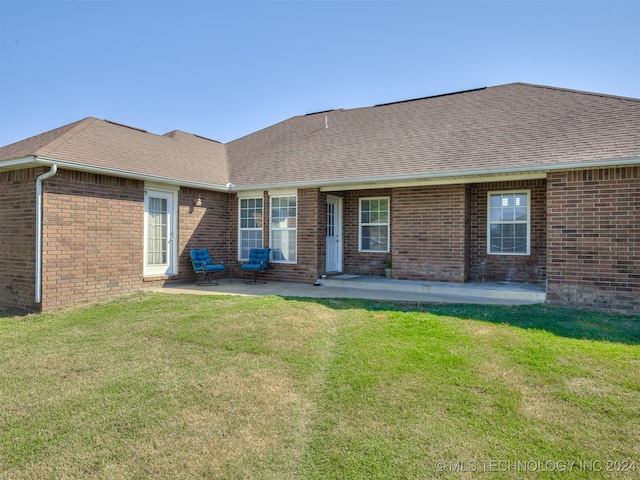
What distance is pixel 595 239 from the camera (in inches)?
306

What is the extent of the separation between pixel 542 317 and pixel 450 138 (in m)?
5.77

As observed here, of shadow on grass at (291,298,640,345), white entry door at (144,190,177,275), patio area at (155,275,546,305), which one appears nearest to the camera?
shadow on grass at (291,298,640,345)

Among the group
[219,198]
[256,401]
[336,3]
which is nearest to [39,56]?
[219,198]

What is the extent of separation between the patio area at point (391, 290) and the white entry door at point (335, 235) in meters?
1.14

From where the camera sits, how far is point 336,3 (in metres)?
9.93

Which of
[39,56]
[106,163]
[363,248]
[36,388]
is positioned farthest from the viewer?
[363,248]

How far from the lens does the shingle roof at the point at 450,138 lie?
8.66 m

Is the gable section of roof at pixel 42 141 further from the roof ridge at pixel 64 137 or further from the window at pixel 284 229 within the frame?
the window at pixel 284 229

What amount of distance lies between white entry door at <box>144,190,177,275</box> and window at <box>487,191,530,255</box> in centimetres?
878

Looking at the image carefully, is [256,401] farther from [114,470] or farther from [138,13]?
[138,13]

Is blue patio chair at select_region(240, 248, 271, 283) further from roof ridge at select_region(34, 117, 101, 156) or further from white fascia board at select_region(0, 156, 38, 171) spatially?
white fascia board at select_region(0, 156, 38, 171)

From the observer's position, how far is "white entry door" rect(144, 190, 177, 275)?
10.4 meters

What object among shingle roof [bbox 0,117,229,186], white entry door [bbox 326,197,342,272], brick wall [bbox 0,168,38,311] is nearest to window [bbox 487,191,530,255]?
white entry door [bbox 326,197,342,272]

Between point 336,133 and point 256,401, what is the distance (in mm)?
11005
